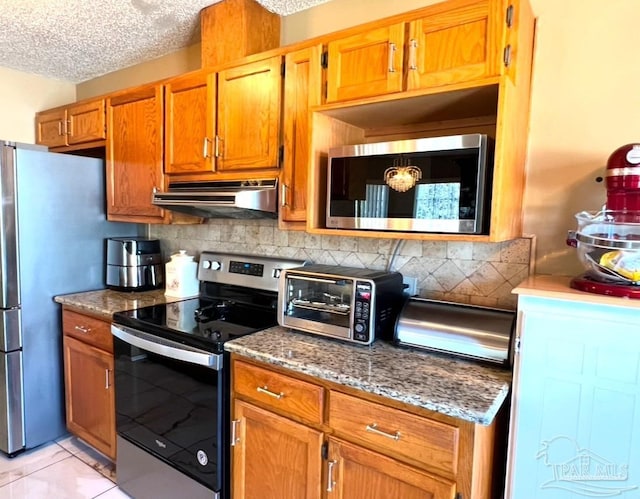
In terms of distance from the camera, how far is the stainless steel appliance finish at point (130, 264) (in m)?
2.58

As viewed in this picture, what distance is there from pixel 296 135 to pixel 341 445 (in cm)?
123

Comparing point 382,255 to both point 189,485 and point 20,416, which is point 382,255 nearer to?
point 189,485

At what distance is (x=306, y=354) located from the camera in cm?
151

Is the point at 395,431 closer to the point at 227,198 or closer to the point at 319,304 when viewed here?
the point at 319,304

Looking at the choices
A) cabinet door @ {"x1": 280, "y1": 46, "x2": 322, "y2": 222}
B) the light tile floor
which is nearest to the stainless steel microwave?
cabinet door @ {"x1": 280, "y1": 46, "x2": 322, "y2": 222}

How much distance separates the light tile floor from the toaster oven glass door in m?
1.34

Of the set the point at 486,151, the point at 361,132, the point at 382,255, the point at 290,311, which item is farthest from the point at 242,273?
the point at 486,151

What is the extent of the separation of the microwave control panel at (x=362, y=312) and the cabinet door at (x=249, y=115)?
2.38ft

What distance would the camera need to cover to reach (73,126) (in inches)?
111

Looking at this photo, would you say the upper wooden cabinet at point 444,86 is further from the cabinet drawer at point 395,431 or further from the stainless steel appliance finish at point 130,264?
the stainless steel appliance finish at point 130,264

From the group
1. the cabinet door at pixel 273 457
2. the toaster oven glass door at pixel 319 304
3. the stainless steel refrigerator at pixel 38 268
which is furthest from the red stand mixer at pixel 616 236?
the stainless steel refrigerator at pixel 38 268

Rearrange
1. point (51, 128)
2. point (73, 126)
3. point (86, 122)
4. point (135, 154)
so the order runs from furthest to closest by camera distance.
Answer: point (51, 128), point (73, 126), point (86, 122), point (135, 154)

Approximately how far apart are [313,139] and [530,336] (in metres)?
1.06

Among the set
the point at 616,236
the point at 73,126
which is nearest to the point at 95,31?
the point at 73,126
